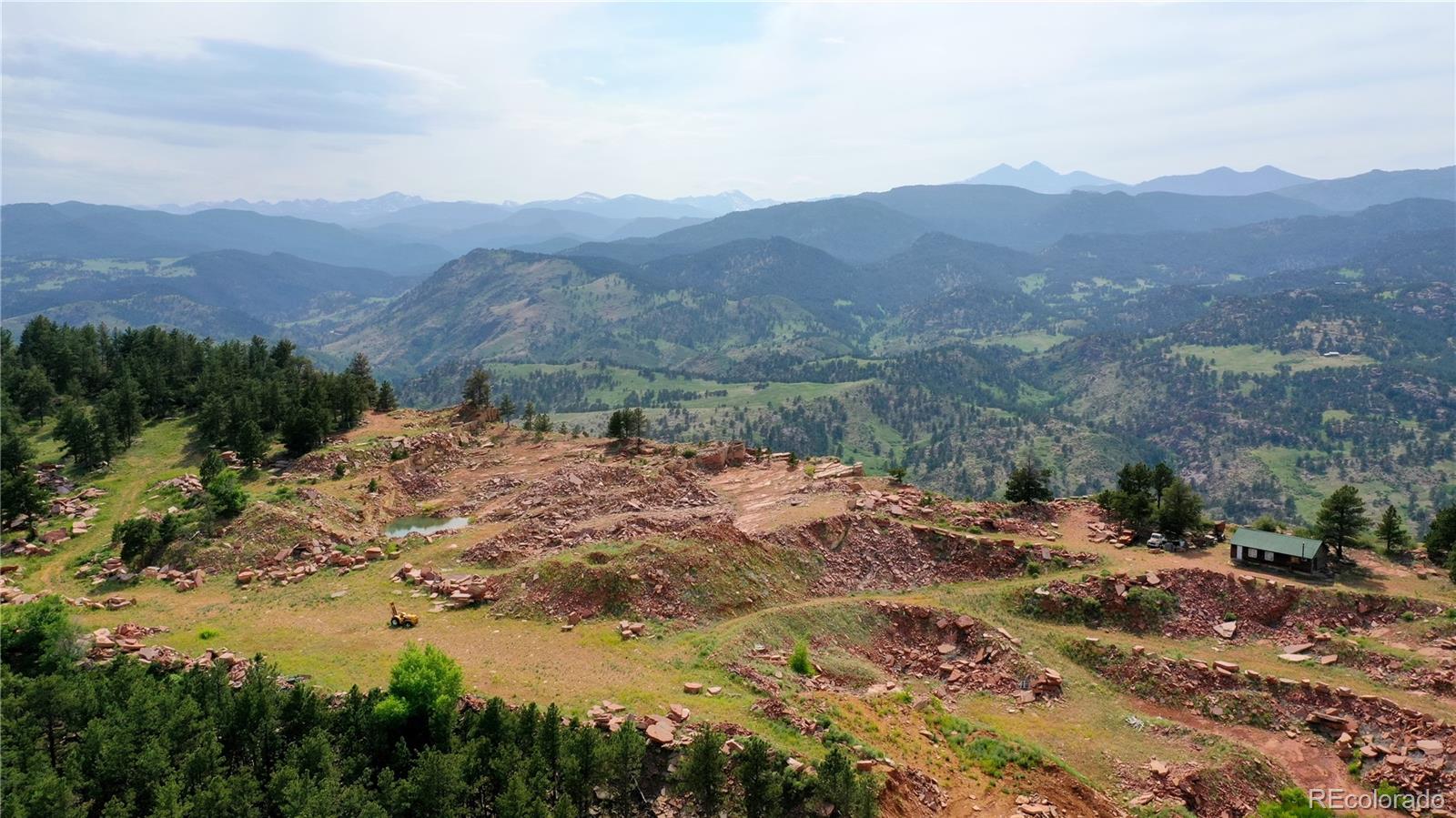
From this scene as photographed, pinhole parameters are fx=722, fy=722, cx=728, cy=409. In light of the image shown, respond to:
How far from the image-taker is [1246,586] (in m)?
44.2

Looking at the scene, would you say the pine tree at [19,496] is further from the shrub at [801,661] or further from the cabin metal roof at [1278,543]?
the cabin metal roof at [1278,543]

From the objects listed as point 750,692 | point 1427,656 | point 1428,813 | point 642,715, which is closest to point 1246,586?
point 1427,656

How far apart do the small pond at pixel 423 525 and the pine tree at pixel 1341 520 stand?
2463 inches

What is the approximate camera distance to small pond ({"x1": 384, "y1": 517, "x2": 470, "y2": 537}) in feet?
189

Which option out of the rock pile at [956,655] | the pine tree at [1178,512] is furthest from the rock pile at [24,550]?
the pine tree at [1178,512]

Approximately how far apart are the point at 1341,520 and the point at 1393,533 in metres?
3.98

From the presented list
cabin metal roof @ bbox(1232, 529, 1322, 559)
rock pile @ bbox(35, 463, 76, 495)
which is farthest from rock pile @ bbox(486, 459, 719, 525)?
cabin metal roof @ bbox(1232, 529, 1322, 559)

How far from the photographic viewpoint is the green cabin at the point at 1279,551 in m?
46.0

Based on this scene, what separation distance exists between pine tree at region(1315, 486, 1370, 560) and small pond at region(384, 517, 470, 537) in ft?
205

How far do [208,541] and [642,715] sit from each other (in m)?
36.7

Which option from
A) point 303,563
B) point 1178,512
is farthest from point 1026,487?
point 303,563

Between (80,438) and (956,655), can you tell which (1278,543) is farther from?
(80,438)

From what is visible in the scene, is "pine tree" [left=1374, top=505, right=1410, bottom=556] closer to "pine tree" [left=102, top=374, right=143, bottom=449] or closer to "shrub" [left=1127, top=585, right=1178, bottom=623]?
"shrub" [left=1127, top=585, right=1178, bottom=623]

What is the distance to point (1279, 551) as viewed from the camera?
46.3m
